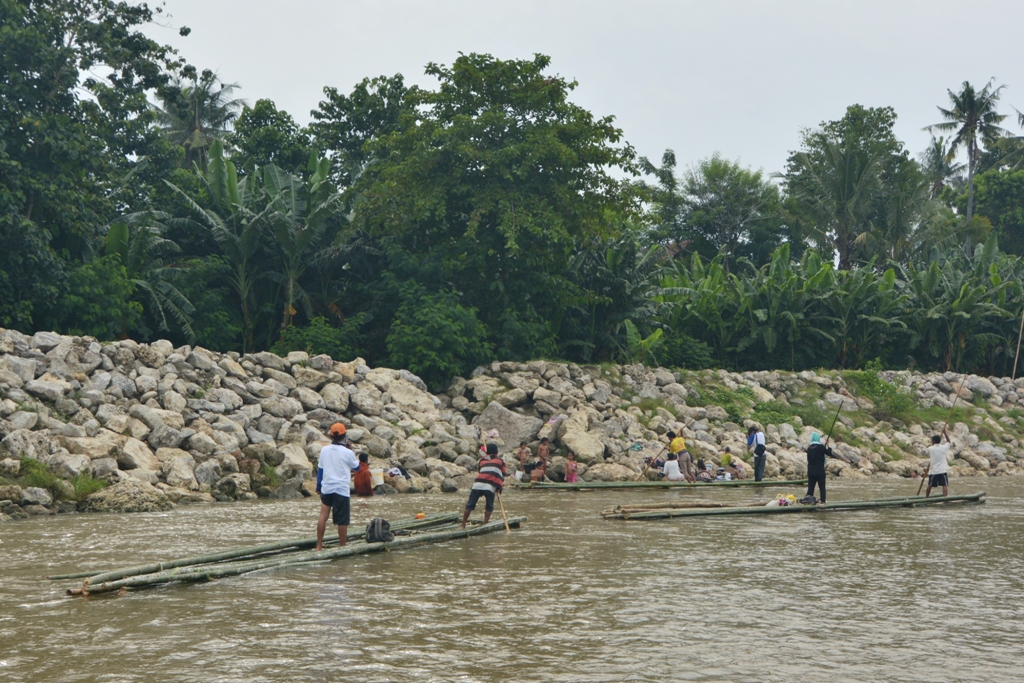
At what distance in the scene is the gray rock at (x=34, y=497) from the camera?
1647cm

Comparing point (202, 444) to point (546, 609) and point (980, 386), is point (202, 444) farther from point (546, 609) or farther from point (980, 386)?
point (980, 386)

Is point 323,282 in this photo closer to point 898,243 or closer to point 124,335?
point 124,335

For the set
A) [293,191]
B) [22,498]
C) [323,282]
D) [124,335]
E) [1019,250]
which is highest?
[1019,250]

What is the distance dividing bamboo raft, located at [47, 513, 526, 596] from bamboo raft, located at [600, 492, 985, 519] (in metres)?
2.75

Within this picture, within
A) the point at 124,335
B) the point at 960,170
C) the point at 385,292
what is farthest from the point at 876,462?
the point at 960,170

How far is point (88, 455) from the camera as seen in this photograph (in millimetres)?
18094

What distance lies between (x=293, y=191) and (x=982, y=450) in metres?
22.3

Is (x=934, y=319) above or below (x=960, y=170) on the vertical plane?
below

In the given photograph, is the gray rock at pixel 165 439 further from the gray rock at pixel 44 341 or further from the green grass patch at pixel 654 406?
the green grass patch at pixel 654 406

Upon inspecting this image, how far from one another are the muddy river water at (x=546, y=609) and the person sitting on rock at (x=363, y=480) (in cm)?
396

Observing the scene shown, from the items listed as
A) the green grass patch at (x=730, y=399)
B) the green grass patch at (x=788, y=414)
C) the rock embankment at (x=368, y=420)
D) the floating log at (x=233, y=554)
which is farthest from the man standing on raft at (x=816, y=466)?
the green grass patch at (x=788, y=414)

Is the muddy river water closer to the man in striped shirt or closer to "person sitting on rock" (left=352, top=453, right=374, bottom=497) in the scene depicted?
the man in striped shirt

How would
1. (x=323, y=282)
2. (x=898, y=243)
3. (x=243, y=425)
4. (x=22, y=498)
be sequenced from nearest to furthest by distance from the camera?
(x=22, y=498)
(x=243, y=425)
(x=323, y=282)
(x=898, y=243)

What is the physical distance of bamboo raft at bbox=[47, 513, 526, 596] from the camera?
9.74 metres
